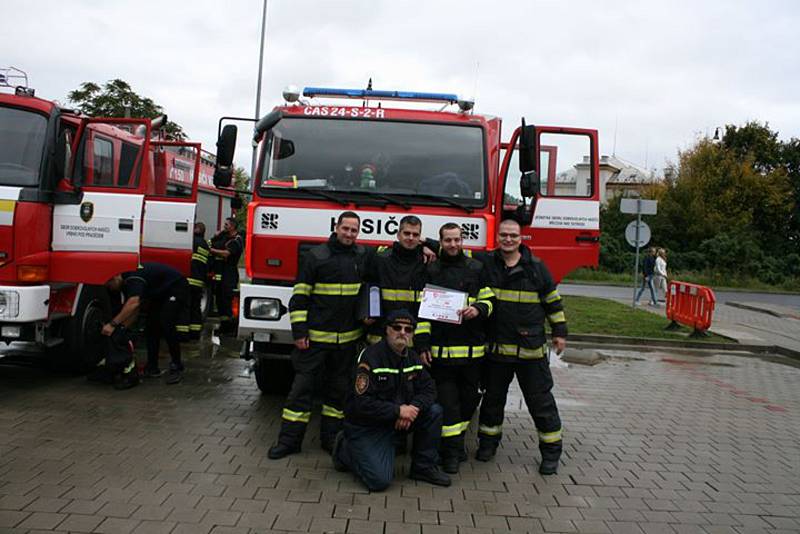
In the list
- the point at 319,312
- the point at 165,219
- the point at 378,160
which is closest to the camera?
the point at 319,312

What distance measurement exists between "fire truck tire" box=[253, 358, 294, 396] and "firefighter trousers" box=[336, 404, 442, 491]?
203 centimetres

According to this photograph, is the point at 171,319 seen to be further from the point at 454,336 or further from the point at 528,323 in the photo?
the point at 528,323

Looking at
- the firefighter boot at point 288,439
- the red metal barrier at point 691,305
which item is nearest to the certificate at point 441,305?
the firefighter boot at point 288,439

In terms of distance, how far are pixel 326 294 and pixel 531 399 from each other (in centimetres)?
170

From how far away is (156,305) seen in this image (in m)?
6.68

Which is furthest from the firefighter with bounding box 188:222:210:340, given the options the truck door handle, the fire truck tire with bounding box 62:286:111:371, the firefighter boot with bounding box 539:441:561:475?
the firefighter boot with bounding box 539:441:561:475

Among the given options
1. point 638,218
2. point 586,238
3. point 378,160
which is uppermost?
point 638,218

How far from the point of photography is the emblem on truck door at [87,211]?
6199 mm

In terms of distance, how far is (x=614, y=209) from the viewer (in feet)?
109

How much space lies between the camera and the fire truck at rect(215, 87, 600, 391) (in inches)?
205

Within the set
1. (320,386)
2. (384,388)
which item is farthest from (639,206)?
(384,388)

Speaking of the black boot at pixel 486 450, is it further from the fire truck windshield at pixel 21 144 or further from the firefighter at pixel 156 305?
the fire truck windshield at pixel 21 144

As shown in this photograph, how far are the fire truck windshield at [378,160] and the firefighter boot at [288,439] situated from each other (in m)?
1.88

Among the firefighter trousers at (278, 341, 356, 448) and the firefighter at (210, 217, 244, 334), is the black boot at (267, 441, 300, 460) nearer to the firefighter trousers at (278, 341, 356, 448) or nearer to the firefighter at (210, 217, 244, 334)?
the firefighter trousers at (278, 341, 356, 448)
